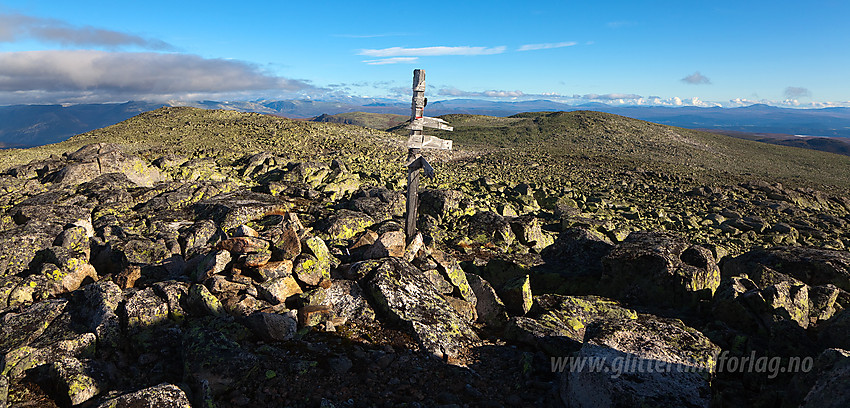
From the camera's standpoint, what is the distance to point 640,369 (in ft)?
24.0

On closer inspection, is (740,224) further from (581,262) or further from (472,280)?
(472,280)

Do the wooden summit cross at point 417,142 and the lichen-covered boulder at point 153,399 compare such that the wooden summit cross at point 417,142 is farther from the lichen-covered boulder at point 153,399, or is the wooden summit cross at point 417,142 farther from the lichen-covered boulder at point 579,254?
the lichen-covered boulder at point 153,399

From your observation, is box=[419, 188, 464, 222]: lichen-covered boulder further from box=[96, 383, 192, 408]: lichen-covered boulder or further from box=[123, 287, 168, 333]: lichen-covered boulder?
box=[96, 383, 192, 408]: lichen-covered boulder

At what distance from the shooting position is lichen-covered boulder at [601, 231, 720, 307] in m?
12.0

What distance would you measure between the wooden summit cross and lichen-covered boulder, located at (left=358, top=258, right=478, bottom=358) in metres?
2.82

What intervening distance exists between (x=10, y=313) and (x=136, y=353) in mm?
3495

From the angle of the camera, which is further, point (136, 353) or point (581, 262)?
point (581, 262)

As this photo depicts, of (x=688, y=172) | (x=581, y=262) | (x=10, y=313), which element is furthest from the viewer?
(x=688, y=172)

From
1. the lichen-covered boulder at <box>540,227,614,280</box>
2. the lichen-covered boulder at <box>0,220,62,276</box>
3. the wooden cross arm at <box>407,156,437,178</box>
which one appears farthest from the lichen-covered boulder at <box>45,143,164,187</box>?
the lichen-covered boulder at <box>540,227,614,280</box>

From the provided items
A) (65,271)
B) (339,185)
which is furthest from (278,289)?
(339,185)

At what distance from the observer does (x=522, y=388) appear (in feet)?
26.8

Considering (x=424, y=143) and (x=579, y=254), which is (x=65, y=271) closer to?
(x=424, y=143)

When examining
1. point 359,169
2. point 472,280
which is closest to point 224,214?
point 472,280

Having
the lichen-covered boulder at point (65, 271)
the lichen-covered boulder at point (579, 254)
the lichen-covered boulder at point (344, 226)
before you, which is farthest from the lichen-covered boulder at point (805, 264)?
the lichen-covered boulder at point (65, 271)
